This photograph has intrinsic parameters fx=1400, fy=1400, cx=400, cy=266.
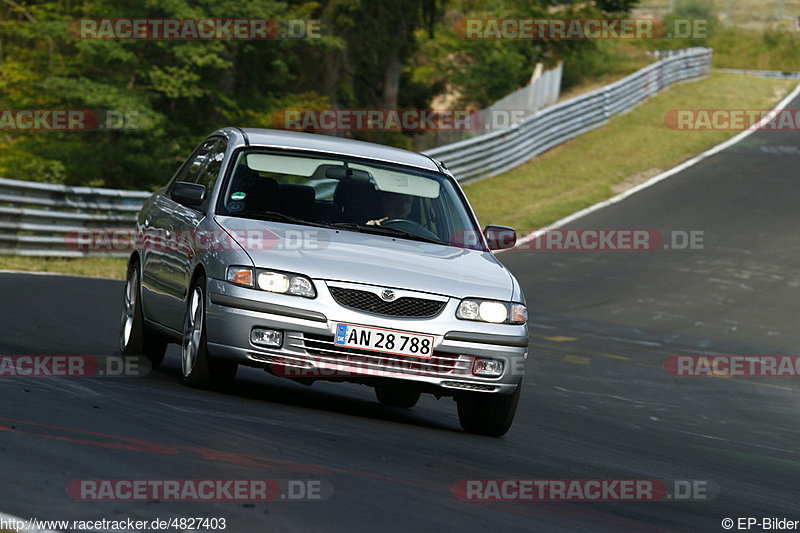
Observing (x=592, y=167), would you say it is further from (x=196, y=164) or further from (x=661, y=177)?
(x=196, y=164)

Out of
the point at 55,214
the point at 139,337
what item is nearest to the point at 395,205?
the point at 139,337

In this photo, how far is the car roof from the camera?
9570 millimetres

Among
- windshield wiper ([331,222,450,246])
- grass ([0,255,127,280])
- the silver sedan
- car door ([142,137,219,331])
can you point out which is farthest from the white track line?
windshield wiper ([331,222,450,246])

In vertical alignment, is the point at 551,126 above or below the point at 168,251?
below

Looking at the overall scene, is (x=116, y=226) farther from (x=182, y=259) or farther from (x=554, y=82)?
(x=554, y=82)

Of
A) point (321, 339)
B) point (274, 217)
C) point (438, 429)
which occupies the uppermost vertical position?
point (274, 217)

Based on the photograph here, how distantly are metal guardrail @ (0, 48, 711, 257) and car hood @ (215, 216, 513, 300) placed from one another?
12734 mm

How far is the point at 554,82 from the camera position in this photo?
1656 inches

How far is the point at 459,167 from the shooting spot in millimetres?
31172

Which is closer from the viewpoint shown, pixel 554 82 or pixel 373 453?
pixel 373 453

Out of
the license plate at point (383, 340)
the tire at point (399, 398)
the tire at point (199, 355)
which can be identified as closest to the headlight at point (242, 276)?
the tire at point (199, 355)

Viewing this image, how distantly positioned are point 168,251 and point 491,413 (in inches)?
98.7

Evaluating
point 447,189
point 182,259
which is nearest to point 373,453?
point 182,259

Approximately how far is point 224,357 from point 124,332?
8.41 feet
